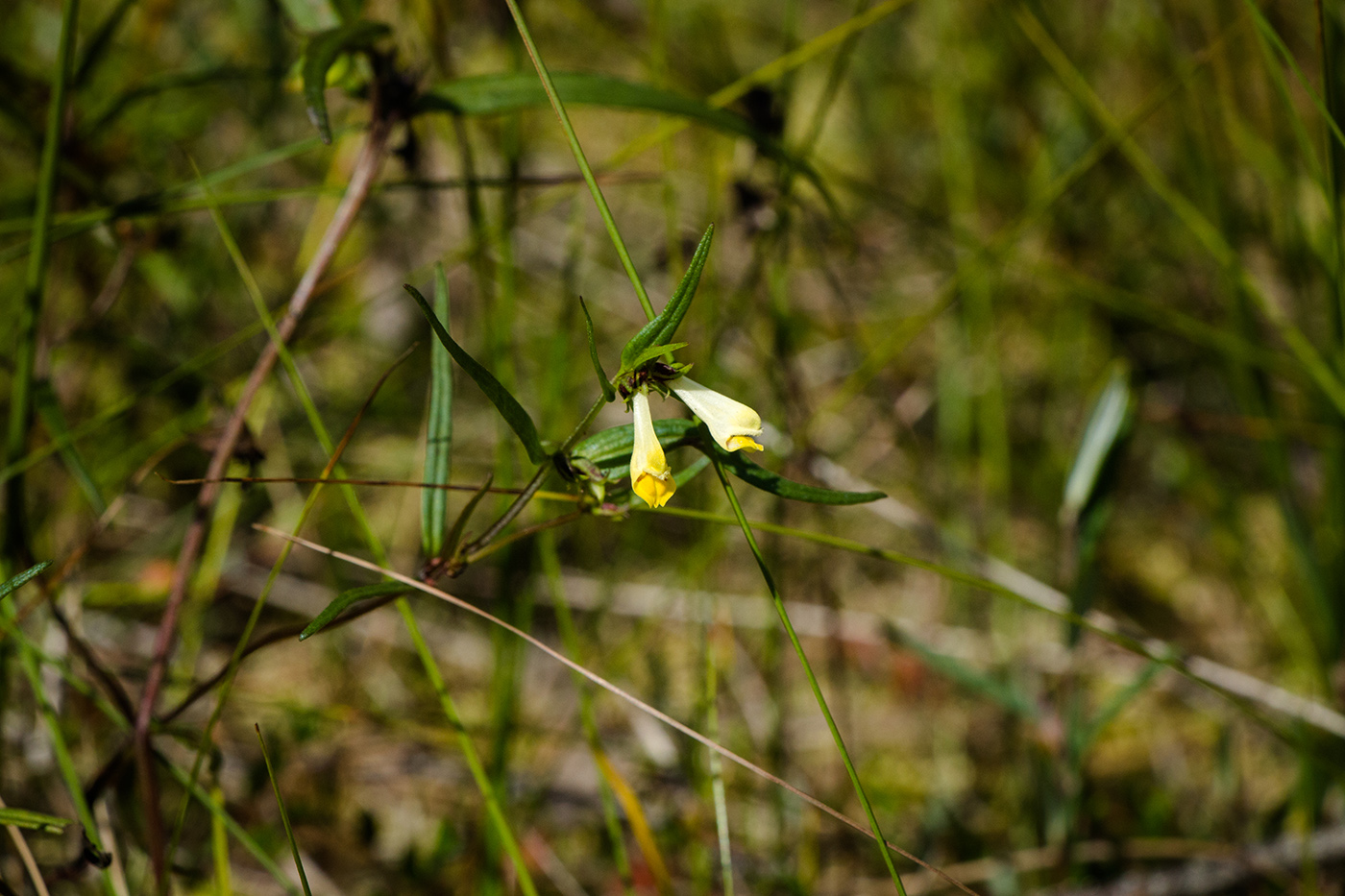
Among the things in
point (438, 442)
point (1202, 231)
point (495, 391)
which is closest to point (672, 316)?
point (495, 391)

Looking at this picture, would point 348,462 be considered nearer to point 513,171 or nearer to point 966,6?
point 513,171

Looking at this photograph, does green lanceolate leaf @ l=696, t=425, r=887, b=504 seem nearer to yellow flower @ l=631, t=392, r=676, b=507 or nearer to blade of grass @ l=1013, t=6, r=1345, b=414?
yellow flower @ l=631, t=392, r=676, b=507

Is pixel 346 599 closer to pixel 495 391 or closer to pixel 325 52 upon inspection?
pixel 495 391

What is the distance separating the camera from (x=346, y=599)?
764mm

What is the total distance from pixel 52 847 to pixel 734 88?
1.70 metres

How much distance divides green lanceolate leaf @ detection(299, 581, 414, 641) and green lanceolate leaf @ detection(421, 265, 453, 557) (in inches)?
2.4

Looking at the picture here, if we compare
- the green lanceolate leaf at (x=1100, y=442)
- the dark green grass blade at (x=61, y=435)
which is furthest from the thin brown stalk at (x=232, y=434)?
the green lanceolate leaf at (x=1100, y=442)

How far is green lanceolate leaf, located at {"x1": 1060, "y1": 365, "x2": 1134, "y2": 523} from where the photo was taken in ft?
4.01

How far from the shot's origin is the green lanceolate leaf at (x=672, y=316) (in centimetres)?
67

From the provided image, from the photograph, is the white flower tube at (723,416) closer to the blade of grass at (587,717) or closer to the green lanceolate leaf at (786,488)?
the green lanceolate leaf at (786,488)

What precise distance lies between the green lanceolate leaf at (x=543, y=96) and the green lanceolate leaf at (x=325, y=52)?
95 millimetres

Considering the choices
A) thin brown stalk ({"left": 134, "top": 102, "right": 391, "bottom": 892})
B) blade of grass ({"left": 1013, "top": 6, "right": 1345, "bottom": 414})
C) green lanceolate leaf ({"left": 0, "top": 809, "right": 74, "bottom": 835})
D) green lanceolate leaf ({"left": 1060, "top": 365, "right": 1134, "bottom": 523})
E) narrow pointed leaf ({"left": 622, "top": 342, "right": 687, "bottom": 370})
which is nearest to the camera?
narrow pointed leaf ({"left": 622, "top": 342, "right": 687, "bottom": 370})

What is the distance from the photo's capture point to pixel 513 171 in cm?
132

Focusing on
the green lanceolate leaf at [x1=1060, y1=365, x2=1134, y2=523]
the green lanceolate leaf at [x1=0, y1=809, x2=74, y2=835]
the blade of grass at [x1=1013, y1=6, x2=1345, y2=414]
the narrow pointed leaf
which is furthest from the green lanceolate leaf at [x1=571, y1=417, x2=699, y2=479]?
the blade of grass at [x1=1013, y1=6, x2=1345, y2=414]
